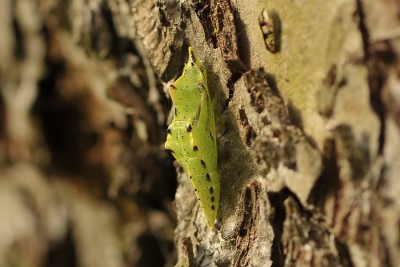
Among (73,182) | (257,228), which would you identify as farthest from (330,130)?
(73,182)

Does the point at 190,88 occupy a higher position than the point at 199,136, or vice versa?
the point at 190,88

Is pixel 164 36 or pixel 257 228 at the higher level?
pixel 164 36

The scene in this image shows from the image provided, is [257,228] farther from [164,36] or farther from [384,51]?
[164,36]

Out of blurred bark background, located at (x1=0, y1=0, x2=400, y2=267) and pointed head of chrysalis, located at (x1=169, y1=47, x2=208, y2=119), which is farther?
pointed head of chrysalis, located at (x1=169, y1=47, x2=208, y2=119)

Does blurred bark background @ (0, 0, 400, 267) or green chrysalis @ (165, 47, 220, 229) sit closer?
blurred bark background @ (0, 0, 400, 267)

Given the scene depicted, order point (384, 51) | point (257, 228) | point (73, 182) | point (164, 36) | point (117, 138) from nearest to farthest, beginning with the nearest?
point (384, 51) → point (257, 228) → point (164, 36) → point (117, 138) → point (73, 182)
